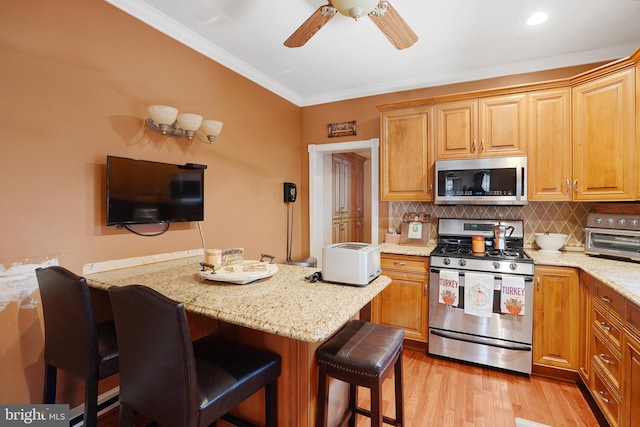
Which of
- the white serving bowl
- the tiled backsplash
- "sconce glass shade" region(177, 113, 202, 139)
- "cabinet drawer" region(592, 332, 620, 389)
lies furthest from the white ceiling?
"cabinet drawer" region(592, 332, 620, 389)

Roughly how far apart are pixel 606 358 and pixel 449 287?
1.02m

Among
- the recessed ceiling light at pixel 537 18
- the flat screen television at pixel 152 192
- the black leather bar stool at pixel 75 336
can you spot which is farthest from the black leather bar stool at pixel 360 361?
the recessed ceiling light at pixel 537 18

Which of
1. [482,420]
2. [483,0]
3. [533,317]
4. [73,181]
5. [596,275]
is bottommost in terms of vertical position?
[482,420]

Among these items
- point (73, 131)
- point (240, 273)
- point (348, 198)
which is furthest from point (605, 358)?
point (348, 198)

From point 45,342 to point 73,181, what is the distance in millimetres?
904

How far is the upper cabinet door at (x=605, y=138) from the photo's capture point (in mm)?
2221

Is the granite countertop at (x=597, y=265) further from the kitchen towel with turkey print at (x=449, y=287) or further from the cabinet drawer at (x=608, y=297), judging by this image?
the kitchen towel with turkey print at (x=449, y=287)

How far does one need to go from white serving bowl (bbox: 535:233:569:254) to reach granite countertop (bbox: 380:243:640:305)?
0.21 ft

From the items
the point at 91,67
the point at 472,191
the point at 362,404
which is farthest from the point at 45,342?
the point at 472,191

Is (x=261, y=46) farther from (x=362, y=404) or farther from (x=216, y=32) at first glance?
(x=362, y=404)

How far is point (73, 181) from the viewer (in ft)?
5.94

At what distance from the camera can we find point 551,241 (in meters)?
2.71

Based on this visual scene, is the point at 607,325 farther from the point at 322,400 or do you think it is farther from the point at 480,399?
the point at 322,400

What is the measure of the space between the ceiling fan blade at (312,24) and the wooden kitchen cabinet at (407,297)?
6.54ft
